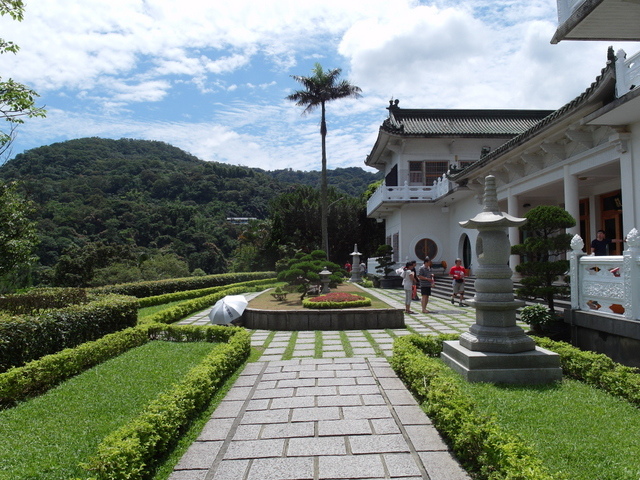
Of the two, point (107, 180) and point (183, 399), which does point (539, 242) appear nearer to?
point (183, 399)

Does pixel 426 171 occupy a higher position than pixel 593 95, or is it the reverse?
pixel 426 171

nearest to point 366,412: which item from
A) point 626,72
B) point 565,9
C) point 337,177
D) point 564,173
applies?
point 626,72

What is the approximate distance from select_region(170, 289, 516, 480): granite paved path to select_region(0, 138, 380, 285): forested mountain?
72.2ft

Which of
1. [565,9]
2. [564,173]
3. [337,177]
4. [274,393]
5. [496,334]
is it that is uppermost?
[337,177]

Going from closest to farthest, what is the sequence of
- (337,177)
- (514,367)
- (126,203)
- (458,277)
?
(514,367), (458,277), (126,203), (337,177)

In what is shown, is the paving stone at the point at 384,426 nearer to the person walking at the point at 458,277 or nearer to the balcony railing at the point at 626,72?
the balcony railing at the point at 626,72

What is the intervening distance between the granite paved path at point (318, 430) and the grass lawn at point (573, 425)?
0.70 metres

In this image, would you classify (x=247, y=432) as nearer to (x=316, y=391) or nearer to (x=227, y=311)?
(x=316, y=391)

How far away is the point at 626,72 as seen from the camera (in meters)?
7.56

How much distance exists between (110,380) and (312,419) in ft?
9.17

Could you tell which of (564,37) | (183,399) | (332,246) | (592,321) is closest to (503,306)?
(592,321)

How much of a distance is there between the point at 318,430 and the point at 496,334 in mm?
2767

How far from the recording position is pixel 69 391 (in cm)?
533

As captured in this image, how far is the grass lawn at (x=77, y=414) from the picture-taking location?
3422 mm
